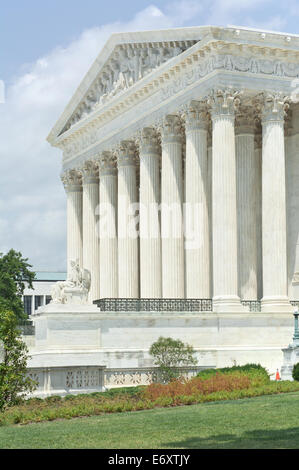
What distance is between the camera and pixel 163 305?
55.1m

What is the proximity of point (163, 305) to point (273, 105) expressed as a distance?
14.7 meters

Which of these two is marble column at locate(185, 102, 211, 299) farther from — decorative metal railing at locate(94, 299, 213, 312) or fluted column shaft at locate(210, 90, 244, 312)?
fluted column shaft at locate(210, 90, 244, 312)

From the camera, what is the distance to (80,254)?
3201 inches

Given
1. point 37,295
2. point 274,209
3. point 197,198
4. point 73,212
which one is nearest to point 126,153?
point 197,198

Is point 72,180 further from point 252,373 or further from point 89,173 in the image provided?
point 252,373

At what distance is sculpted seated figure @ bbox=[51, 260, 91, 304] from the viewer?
51.3 metres

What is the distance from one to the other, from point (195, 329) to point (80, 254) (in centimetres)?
2947

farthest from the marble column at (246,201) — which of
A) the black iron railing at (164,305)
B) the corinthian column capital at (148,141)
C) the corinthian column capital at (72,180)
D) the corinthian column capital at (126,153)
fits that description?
the corinthian column capital at (72,180)

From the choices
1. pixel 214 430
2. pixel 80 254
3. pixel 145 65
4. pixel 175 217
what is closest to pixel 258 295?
pixel 175 217

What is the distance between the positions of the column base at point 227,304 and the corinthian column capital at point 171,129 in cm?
1318

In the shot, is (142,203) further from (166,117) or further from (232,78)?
(232,78)

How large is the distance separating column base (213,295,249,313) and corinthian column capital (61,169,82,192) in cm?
3058

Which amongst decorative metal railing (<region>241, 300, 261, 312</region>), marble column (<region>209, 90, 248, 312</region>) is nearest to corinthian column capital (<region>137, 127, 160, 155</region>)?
marble column (<region>209, 90, 248, 312</region>)

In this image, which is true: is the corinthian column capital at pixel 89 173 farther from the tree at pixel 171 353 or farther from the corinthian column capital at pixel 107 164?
the tree at pixel 171 353
